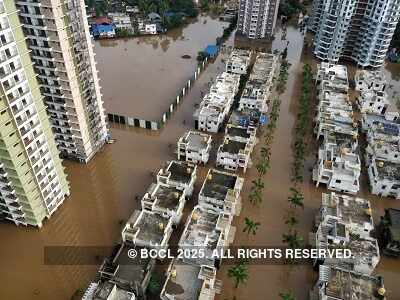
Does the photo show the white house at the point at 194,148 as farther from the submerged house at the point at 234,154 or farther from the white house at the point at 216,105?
the white house at the point at 216,105

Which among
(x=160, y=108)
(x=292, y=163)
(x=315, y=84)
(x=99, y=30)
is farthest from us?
(x=99, y=30)

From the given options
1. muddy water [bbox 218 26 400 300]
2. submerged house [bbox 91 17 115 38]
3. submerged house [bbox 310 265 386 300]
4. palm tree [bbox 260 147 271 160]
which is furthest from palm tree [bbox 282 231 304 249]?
submerged house [bbox 91 17 115 38]

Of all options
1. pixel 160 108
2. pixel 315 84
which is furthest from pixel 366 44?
pixel 160 108

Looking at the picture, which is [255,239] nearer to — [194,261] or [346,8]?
[194,261]

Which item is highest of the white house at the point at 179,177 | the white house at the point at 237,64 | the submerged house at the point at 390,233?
the white house at the point at 237,64

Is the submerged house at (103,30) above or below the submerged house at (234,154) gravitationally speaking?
above

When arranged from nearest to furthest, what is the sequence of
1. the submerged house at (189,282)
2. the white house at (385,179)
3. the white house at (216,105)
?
the submerged house at (189,282), the white house at (385,179), the white house at (216,105)

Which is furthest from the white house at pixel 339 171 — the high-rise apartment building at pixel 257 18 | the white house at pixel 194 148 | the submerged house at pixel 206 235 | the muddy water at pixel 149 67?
the high-rise apartment building at pixel 257 18
